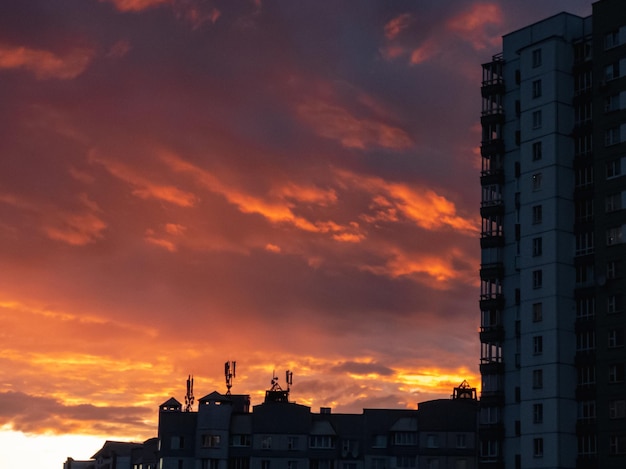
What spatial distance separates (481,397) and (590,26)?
5007 centimetres

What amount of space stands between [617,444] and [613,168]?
32.8m

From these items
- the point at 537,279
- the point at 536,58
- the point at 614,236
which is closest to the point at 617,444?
the point at 537,279

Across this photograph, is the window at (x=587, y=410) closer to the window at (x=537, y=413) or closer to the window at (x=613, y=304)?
the window at (x=537, y=413)

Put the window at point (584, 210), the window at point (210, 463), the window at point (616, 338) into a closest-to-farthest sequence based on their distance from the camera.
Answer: the window at point (616, 338)
the window at point (584, 210)
the window at point (210, 463)

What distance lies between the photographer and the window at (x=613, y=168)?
135625 millimetres

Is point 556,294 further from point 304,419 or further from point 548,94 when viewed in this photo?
point 304,419

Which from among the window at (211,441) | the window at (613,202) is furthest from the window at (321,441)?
the window at (613,202)

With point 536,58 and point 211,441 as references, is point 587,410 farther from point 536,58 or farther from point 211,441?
A: point 211,441

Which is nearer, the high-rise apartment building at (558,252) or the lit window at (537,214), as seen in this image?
the high-rise apartment building at (558,252)

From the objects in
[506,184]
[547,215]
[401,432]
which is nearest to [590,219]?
[547,215]

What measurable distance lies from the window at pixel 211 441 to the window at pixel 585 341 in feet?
268

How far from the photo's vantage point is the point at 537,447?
136m

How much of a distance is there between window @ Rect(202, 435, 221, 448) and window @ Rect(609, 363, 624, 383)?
86642mm

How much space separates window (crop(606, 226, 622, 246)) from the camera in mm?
133875
